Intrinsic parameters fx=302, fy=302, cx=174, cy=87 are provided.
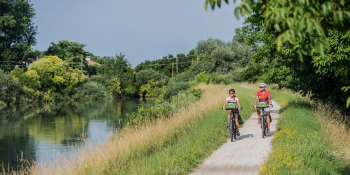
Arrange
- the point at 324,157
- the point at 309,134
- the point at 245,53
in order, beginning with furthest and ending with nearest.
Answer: the point at 245,53, the point at 309,134, the point at 324,157

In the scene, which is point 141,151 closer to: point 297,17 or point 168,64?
point 297,17

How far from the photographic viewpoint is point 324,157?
730 centimetres

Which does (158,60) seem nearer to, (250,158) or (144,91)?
(144,91)

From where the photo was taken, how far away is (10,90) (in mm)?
47406

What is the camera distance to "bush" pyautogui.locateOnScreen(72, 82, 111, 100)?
6341cm

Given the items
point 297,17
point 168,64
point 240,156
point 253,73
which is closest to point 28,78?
point 253,73

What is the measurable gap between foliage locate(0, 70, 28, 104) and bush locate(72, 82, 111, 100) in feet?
46.1

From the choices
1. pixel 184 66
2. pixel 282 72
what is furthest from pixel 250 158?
pixel 184 66

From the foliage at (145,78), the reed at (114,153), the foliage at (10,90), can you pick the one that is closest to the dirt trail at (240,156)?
the reed at (114,153)

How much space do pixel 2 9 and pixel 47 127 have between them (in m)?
49.3

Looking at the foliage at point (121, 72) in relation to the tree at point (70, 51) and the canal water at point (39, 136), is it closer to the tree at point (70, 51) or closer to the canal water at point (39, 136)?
the tree at point (70, 51)

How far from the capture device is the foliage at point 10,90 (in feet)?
148

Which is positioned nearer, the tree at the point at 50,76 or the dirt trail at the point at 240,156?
the dirt trail at the point at 240,156

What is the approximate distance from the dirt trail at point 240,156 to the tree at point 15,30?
60.8 meters
